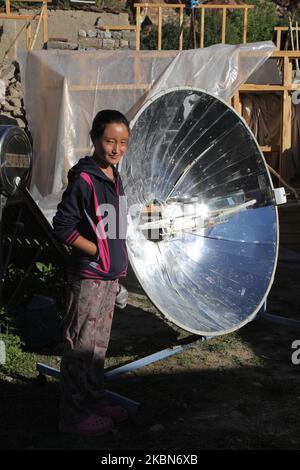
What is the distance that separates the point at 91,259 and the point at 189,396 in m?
1.36

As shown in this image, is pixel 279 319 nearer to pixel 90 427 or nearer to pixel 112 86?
pixel 90 427

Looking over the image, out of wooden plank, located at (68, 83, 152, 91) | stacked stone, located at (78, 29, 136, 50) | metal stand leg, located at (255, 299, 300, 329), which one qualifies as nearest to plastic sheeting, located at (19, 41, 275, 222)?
wooden plank, located at (68, 83, 152, 91)

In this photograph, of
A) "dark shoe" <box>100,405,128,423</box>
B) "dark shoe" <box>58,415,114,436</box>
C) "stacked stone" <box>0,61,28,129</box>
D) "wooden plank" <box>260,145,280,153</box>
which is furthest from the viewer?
"wooden plank" <box>260,145,280,153</box>

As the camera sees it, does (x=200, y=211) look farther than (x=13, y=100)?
No

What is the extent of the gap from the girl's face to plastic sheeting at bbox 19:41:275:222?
5.10 m

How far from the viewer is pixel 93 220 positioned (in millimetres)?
3291

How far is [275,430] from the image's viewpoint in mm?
3705

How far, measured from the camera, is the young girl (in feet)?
10.6

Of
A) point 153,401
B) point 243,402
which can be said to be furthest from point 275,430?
point 153,401

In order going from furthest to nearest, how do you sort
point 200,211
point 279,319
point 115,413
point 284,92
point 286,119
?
point 286,119
point 284,92
point 279,319
point 200,211
point 115,413

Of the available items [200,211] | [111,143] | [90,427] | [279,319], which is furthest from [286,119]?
[90,427]

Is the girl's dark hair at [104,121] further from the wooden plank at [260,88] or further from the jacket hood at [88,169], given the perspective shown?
the wooden plank at [260,88]

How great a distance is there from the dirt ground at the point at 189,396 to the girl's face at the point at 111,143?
150 cm

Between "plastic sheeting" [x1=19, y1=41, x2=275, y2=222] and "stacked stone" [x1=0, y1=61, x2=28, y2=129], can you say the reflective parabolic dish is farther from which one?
"stacked stone" [x1=0, y1=61, x2=28, y2=129]
